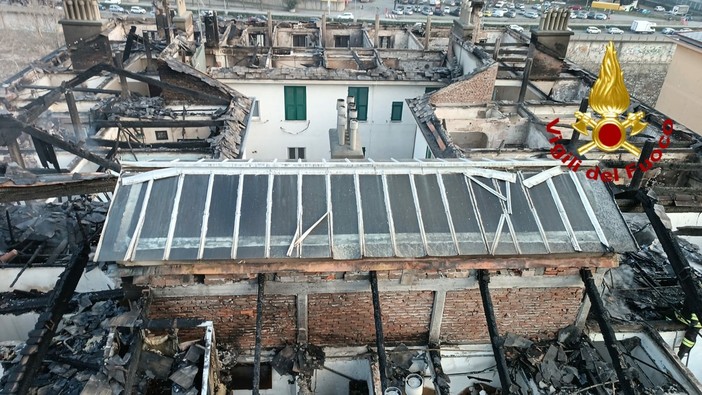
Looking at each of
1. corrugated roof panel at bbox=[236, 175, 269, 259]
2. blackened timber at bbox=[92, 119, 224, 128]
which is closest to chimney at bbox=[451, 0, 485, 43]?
blackened timber at bbox=[92, 119, 224, 128]

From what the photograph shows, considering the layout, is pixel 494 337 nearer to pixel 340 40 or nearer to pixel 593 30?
pixel 340 40

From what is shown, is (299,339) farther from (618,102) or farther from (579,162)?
(618,102)

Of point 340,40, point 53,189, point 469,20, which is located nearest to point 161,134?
point 53,189

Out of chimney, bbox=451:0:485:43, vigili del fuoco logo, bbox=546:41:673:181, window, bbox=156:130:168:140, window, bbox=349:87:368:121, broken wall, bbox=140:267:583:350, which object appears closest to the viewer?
vigili del fuoco logo, bbox=546:41:673:181

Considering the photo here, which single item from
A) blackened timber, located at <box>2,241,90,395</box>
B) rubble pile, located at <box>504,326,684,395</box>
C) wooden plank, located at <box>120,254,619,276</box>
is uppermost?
wooden plank, located at <box>120,254,619,276</box>

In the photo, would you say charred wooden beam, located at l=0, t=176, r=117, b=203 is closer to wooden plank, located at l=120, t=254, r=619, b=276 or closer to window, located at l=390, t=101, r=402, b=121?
wooden plank, located at l=120, t=254, r=619, b=276

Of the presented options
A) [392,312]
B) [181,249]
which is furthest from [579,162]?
[181,249]
